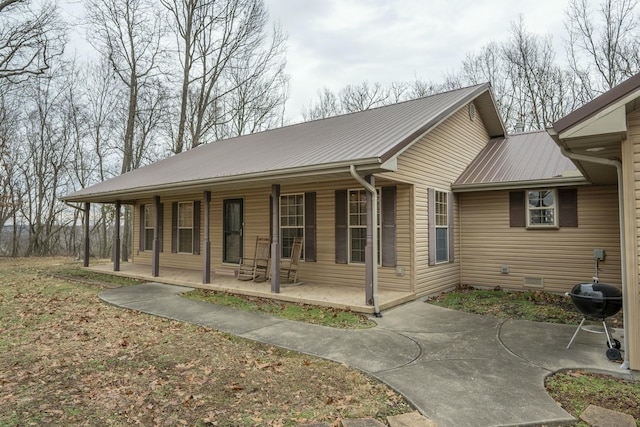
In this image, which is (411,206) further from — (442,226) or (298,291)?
(298,291)

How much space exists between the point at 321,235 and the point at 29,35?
11842 millimetres

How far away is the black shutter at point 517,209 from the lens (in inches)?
321

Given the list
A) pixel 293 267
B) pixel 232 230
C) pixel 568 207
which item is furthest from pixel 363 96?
pixel 293 267

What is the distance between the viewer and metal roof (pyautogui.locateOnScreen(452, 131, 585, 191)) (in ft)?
25.4

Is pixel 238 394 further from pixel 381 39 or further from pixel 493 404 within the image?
pixel 381 39

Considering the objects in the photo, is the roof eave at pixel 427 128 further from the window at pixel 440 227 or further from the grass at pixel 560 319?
the grass at pixel 560 319

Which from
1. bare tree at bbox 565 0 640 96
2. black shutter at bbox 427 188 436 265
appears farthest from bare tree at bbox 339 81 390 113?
black shutter at bbox 427 188 436 265

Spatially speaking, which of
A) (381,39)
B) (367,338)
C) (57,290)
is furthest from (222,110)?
(367,338)

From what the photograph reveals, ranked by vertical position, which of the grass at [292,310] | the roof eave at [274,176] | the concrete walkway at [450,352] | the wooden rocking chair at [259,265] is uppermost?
the roof eave at [274,176]

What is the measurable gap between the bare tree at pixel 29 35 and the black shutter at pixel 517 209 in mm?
14436

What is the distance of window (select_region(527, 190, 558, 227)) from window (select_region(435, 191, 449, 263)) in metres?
1.76

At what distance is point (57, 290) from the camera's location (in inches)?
324

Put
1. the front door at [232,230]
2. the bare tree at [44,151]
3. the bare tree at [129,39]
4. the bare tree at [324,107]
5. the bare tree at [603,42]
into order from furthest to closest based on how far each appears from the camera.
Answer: the bare tree at [324,107] → the bare tree at [44,151] → the bare tree at [129,39] → the bare tree at [603,42] → the front door at [232,230]

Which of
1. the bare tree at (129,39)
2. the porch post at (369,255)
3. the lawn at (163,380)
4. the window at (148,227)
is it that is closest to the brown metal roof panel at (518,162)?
the porch post at (369,255)
